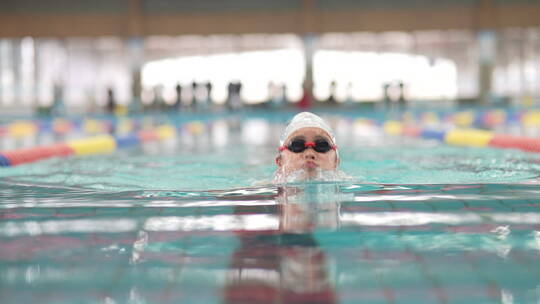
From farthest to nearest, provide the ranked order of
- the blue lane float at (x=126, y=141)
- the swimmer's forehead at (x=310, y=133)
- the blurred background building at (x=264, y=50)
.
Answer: the blurred background building at (x=264, y=50) < the blue lane float at (x=126, y=141) < the swimmer's forehead at (x=310, y=133)

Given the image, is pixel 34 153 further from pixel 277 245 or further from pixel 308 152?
pixel 277 245

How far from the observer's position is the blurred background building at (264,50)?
75.9 ft

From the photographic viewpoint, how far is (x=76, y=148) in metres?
6.62

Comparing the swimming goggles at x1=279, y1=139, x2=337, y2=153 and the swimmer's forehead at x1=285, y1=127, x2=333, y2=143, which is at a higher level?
the swimmer's forehead at x1=285, y1=127, x2=333, y2=143

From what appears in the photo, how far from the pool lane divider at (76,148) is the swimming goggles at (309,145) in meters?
3.10

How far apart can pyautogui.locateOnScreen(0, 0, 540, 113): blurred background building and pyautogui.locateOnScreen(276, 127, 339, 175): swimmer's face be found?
56.8ft

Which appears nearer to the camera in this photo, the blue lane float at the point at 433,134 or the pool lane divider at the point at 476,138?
the pool lane divider at the point at 476,138

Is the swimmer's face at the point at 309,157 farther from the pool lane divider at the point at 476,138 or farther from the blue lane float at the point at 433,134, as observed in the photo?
the blue lane float at the point at 433,134

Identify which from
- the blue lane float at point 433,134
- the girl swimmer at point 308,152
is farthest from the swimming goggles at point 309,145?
the blue lane float at point 433,134

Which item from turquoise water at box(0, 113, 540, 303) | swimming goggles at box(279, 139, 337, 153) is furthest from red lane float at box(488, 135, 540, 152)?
swimming goggles at box(279, 139, 337, 153)

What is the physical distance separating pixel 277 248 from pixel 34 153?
444cm

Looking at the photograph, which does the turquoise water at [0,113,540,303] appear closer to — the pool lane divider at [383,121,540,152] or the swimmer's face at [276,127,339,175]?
the swimmer's face at [276,127,339,175]

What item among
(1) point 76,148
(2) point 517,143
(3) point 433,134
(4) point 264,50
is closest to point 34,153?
(1) point 76,148

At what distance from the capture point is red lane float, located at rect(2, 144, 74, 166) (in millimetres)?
5164
